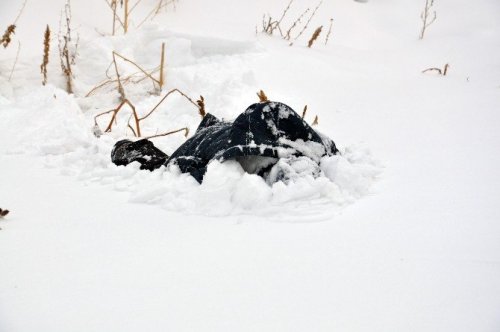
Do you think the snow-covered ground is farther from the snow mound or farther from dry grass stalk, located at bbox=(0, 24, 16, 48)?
dry grass stalk, located at bbox=(0, 24, 16, 48)

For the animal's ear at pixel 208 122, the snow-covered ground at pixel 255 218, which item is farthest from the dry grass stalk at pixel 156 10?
the animal's ear at pixel 208 122

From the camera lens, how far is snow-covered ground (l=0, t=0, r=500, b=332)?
1.02 metres

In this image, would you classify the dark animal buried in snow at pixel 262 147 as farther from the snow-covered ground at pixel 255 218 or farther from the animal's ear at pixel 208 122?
the animal's ear at pixel 208 122

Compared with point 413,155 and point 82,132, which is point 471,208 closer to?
point 413,155

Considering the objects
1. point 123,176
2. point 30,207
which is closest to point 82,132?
point 123,176

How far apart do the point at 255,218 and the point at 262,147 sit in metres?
0.31

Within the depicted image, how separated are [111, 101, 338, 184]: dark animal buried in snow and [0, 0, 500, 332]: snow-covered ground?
0.26 feet

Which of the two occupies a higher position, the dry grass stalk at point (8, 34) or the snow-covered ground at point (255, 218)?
the dry grass stalk at point (8, 34)

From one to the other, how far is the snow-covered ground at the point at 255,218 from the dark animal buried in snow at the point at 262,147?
0.08 m

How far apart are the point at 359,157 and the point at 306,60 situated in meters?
1.87

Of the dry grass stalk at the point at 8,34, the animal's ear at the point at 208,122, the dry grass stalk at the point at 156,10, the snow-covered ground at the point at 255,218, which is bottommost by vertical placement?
the snow-covered ground at the point at 255,218

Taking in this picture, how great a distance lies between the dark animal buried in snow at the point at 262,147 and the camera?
1650 millimetres

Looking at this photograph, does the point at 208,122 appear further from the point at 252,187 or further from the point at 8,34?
the point at 8,34

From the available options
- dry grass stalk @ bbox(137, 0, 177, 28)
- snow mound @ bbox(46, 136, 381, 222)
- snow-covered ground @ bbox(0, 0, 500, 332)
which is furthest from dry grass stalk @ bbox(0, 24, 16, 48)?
snow mound @ bbox(46, 136, 381, 222)
